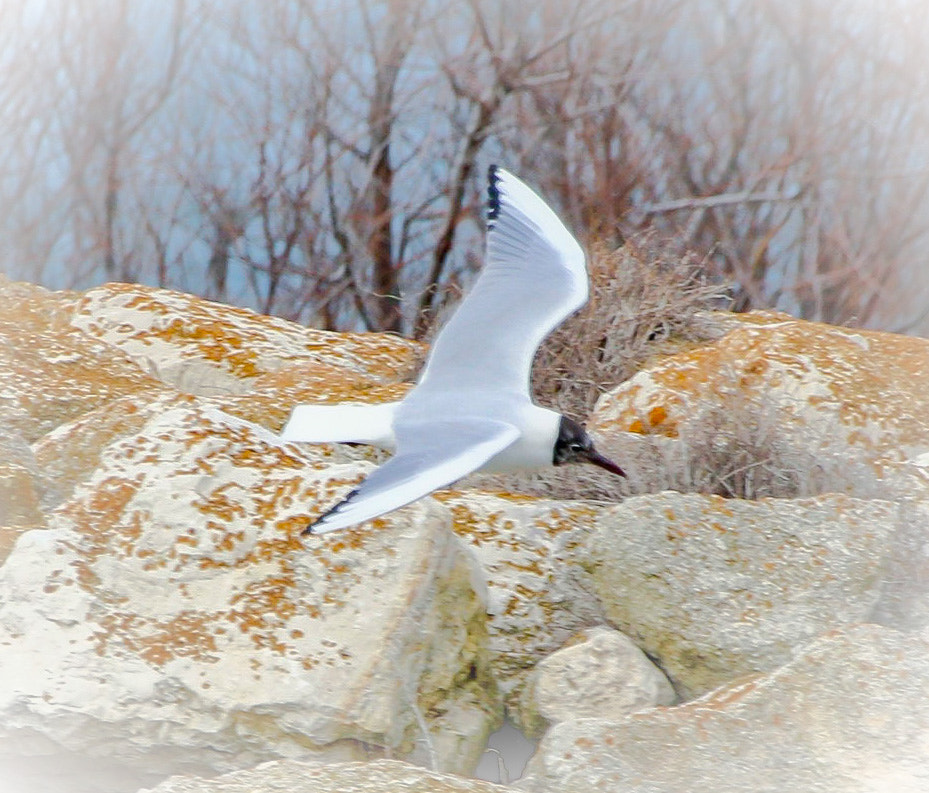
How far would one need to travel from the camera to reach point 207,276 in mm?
4023

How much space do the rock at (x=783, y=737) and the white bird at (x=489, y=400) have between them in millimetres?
398

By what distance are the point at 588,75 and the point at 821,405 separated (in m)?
1.76

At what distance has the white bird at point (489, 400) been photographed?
5.21 ft

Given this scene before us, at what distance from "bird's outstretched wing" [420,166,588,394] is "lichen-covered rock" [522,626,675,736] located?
464mm

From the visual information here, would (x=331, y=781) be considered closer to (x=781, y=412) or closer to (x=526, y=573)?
(x=526, y=573)

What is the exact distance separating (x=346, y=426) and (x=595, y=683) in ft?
1.80

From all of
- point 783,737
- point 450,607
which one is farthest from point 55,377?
point 783,737

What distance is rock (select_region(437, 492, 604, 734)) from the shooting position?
197 cm

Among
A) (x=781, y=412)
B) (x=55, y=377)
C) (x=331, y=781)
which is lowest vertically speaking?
(x=331, y=781)

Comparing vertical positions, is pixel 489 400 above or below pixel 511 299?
below

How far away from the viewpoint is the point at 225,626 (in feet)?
5.62

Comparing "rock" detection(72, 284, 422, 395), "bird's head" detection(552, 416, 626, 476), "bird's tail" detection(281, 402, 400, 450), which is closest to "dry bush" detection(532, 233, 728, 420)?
"rock" detection(72, 284, 422, 395)

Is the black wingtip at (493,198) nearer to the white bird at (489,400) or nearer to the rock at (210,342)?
the white bird at (489,400)

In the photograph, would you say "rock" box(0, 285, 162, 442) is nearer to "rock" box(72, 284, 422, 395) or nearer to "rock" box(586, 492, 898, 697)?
"rock" box(72, 284, 422, 395)
